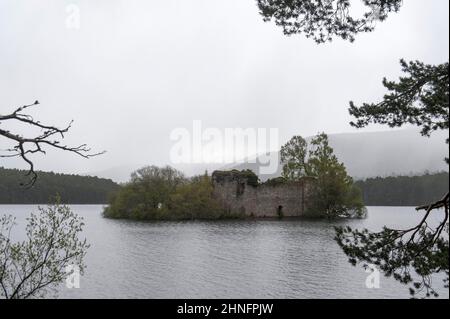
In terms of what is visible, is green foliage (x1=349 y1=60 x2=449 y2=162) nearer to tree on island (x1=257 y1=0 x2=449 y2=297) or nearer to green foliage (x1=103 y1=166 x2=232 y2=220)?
tree on island (x1=257 y1=0 x2=449 y2=297)

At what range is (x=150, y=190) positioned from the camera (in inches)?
2172

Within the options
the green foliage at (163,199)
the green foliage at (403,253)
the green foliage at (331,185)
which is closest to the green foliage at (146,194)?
the green foliage at (163,199)

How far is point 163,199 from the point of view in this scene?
181 ft

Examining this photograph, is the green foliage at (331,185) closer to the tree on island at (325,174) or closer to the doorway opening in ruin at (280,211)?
the tree on island at (325,174)

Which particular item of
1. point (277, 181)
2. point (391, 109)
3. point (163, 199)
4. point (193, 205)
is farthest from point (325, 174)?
→ point (391, 109)

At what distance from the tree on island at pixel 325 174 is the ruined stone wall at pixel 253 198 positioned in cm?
401

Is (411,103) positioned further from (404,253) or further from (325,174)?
(325,174)

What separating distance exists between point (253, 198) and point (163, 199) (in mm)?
10725

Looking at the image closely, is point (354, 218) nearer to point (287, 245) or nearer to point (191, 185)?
point (191, 185)

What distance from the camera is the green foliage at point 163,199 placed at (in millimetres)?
54156

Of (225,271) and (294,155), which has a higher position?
(294,155)

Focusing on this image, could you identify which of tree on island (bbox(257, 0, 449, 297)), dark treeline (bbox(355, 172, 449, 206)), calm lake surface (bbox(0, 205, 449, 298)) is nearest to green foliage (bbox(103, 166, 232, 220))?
calm lake surface (bbox(0, 205, 449, 298))

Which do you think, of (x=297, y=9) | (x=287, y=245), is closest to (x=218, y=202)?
(x=287, y=245)

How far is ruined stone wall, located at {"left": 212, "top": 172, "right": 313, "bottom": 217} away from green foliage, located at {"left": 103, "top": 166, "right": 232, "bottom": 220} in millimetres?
1336
